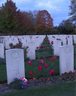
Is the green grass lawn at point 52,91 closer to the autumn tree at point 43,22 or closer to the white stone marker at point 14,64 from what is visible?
the white stone marker at point 14,64

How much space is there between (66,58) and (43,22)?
31790 mm

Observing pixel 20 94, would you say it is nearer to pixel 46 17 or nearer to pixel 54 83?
pixel 54 83

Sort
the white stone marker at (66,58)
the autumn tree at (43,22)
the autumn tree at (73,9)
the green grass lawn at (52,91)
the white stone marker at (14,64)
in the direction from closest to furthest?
the green grass lawn at (52,91) < the white stone marker at (14,64) < the white stone marker at (66,58) < the autumn tree at (73,9) < the autumn tree at (43,22)

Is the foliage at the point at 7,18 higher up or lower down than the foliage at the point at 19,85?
higher up

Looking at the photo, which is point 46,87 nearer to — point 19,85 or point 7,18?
point 19,85

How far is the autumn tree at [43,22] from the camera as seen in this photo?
1356 inches

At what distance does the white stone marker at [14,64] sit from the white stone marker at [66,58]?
5.05 ft

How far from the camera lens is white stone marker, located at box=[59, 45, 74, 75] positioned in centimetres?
453

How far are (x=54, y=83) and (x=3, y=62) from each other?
133 inches

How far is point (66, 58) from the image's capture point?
4.57 metres

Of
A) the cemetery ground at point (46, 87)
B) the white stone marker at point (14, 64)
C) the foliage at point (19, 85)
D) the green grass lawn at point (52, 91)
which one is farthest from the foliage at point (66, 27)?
the foliage at point (19, 85)

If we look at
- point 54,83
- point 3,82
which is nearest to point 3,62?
point 3,82

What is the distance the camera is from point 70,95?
3.04m

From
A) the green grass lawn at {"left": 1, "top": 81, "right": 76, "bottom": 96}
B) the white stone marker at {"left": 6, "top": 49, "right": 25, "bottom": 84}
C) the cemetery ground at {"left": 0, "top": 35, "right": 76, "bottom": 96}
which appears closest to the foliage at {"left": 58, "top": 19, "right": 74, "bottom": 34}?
the cemetery ground at {"left": 0, "top": 35, "right": 76, "bottom": 96}
